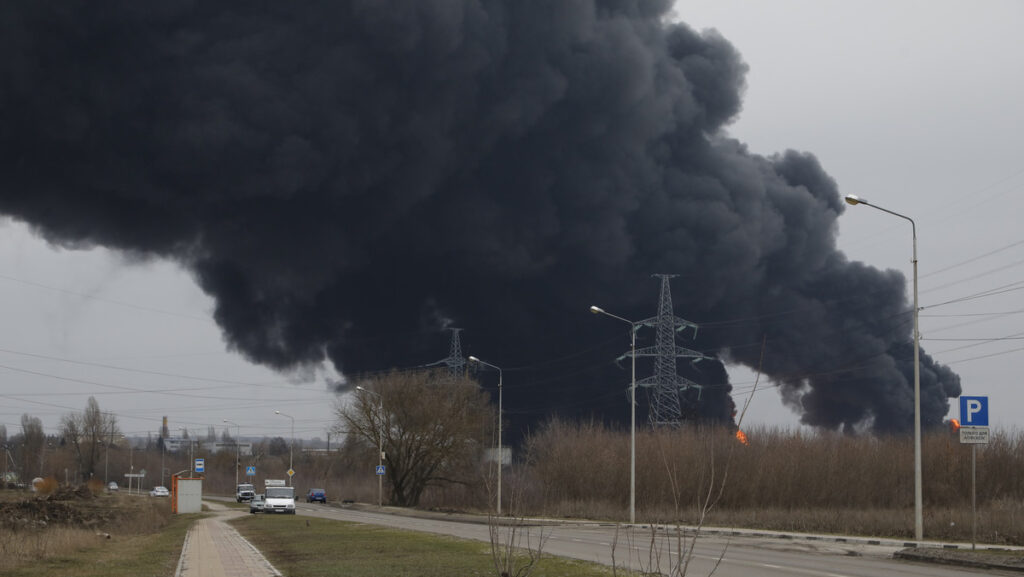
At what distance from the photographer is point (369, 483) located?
7025cm

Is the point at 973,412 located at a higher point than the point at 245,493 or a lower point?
higher

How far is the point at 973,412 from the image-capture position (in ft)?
64.6

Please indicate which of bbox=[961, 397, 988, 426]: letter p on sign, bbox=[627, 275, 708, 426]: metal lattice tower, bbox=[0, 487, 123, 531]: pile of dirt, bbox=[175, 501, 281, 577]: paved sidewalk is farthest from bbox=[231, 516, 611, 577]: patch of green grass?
bbox=[627, 275, 708, 426]: metal lattice tower

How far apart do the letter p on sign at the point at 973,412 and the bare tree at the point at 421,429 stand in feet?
136

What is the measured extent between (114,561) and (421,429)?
39.4 m

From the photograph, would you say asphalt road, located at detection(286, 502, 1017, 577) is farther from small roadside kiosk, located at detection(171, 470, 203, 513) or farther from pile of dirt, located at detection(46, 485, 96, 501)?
pile of dirt, located at detection(46, 485, 96, 501)

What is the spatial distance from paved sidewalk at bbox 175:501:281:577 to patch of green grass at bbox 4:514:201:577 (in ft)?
0.95

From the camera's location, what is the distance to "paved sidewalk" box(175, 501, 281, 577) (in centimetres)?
1649

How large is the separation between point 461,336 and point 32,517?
41106 mm

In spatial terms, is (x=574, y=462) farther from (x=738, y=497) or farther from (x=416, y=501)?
(x=416, y=501)

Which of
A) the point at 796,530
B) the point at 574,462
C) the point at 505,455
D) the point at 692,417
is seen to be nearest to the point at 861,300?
the point at 692,417

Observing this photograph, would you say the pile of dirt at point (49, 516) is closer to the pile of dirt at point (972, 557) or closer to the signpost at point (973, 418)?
the pile of dirt at point (972, 557)

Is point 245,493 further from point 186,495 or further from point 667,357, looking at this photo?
point 667,357

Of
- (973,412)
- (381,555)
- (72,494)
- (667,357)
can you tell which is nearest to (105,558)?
(381,555)
